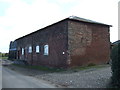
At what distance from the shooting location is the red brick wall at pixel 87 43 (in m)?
20.7

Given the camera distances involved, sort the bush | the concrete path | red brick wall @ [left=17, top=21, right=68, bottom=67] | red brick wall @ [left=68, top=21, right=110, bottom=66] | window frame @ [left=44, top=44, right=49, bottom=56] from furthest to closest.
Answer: window frame @ [left=44, top=44, right=49, bottom=56] < red brick wall @ [left=17, top=21, right=68, bottom=67] < red brick wall @ [left=68, top=21, right=110, bottom=66] < the concrete path < the bush

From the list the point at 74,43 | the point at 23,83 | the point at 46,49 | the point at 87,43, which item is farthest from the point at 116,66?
the point at 46,49

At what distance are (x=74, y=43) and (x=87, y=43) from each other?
2.17 metres

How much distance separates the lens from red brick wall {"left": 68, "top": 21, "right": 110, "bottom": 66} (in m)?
20.7

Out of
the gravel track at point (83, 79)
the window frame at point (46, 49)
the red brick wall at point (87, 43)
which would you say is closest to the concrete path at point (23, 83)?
the gravel track at point (83, 79)

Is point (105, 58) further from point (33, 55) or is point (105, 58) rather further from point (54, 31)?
point (33, 55)

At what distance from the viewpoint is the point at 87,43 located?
22.2 meters

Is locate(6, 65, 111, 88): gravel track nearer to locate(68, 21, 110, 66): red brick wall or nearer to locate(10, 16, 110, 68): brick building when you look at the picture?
locate(10, 16, 110, 68): brick building

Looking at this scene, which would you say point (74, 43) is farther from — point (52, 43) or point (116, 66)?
point (116, 66)

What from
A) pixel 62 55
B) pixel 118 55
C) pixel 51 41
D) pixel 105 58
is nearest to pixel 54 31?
pixel 51 41

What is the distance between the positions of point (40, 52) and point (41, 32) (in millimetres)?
3088

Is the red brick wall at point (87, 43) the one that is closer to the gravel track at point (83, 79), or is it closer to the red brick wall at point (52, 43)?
the red brick wall at point (52, 43)

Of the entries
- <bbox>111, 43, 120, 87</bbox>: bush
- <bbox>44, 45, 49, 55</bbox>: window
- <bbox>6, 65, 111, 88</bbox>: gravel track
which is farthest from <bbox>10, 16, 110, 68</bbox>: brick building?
<bbox>111, 43, 120, 87</bbox>: bush

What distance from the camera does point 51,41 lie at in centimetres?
2388
